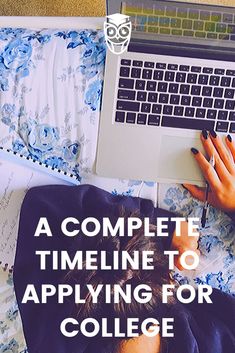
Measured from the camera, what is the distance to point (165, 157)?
0.87 metres

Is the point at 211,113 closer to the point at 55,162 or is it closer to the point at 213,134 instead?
the point at 213,134

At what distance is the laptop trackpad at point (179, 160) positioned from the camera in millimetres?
861

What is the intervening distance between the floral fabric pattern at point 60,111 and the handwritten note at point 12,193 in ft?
0.09

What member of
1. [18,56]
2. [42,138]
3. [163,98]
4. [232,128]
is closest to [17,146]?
[42,138]

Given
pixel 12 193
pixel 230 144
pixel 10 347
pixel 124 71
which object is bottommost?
pixel 10 347

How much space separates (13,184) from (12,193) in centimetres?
1

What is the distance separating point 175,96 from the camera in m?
0.86

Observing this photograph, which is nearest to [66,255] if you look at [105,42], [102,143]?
[102,143]

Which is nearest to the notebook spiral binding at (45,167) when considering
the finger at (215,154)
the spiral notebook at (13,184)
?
the spiral notebook at (13,184)

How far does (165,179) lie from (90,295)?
0.73ft

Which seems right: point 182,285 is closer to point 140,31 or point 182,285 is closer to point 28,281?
point 28,281

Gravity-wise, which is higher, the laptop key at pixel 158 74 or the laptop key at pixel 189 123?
the laptop key at pixel 158 74

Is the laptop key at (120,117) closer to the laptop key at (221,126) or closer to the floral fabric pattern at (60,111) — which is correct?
the floral fabric pattern at (60,111)

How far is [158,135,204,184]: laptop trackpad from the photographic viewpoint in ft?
2.83
